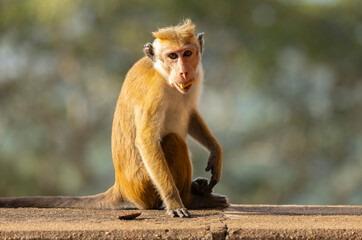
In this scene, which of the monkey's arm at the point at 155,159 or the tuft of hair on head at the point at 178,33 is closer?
the monkey's arm at the point at 155,159

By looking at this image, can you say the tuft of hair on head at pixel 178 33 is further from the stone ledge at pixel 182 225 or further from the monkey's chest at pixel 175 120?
the stone ledge at pixel 182 225

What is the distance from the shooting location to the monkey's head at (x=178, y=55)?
428 centimetres

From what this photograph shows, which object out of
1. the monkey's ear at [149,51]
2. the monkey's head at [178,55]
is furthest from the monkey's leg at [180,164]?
the monkey's ear at [149,51]

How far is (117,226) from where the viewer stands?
11.8 ft

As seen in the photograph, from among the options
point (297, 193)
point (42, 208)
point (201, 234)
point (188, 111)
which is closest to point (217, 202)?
point (188, 111)

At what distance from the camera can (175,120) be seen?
4.72 m

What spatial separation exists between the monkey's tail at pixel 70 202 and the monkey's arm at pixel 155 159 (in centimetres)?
60

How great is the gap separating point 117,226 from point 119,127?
1.34 metres

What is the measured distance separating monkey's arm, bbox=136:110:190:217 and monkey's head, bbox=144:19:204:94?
392mm

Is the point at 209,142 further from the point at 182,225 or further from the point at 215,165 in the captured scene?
the point at 182,225

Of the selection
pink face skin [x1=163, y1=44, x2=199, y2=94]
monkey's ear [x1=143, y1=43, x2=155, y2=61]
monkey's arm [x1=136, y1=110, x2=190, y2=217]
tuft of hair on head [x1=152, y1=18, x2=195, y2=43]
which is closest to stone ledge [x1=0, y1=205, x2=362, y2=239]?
monkey's arm [x1=136, y1=110, x2=190, y2=217]

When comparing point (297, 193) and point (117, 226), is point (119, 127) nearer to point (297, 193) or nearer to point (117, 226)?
point (117, 226)

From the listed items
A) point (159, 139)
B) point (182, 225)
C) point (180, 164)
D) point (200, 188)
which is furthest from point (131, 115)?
point (182, 225)

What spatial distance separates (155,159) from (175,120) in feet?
1.71
